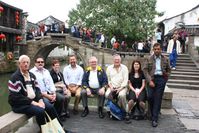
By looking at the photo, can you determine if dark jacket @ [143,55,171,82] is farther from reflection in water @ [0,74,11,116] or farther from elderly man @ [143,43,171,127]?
reflection in water @ [0,74,11,116]

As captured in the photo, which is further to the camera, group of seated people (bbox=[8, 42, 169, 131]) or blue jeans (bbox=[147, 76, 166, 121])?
blue jeans (bbox=[147, 76, 166, 121])

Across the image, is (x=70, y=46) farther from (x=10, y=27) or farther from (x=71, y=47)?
(x=10, y=27)

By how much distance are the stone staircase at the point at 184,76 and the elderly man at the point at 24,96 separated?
8.16 metres

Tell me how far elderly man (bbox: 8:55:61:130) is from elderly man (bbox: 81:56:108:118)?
1.65 metres

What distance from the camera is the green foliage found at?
1284 inches

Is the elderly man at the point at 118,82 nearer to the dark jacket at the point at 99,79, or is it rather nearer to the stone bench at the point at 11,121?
the dark jacket at the point at 99,79

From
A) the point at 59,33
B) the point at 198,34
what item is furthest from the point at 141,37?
the point at 198,34

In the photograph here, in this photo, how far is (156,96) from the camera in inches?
257

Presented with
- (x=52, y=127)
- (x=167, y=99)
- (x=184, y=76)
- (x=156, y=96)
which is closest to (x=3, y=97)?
(x=184, y=76)

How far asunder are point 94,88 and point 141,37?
26400 mm

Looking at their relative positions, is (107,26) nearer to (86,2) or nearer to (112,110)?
(86,2)

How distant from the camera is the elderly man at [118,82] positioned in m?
6.63

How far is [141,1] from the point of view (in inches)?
1318

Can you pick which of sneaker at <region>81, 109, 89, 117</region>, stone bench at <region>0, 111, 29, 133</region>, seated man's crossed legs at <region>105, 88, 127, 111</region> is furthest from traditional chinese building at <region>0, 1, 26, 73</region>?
stone bench at <region>0, 111, 29, 133</region>
